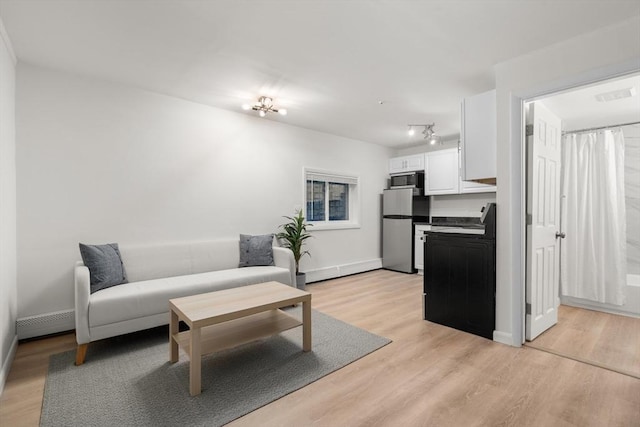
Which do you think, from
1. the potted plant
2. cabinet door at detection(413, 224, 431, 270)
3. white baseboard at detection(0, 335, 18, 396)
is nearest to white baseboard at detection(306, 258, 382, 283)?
the potted plant

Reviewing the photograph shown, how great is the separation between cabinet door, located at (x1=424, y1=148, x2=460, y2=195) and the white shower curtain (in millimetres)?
1565

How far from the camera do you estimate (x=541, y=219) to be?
271cm

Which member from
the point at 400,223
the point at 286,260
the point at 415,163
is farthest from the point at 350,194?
the point at 286,260

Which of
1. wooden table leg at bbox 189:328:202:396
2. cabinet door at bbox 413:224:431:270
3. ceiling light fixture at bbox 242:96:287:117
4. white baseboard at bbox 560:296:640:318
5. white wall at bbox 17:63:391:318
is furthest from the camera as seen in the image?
cabinet door at bbox 413:224:431:270

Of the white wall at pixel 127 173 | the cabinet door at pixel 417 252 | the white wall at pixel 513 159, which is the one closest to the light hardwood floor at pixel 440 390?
the white wall at pixel 513 159

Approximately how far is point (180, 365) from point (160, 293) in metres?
0.71

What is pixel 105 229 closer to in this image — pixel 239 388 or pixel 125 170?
pixel 125 170

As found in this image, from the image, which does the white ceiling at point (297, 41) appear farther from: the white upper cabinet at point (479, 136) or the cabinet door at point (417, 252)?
the cabinet door at point (417, 252)

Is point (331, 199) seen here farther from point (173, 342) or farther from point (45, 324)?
point (45, 324)

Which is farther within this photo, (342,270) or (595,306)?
(342,270)

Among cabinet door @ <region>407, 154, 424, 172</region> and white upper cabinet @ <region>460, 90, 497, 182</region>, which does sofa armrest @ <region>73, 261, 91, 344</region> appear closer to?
white upper cabinet @ <region>460, 90, 497, 182</region>

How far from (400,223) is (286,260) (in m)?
2.73

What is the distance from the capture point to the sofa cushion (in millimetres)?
2354

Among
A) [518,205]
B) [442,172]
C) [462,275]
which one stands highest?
[442,172]
